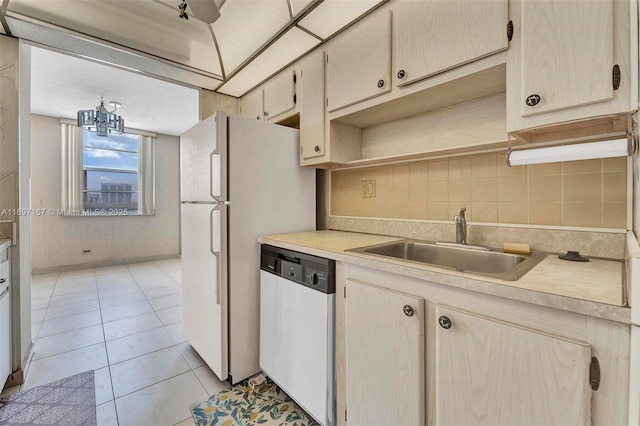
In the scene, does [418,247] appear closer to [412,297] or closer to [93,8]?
[412,297]

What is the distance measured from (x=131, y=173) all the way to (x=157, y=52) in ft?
13.1

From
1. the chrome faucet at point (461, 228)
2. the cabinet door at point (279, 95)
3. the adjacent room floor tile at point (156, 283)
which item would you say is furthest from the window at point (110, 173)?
the chrome faucet at point (461, 228)

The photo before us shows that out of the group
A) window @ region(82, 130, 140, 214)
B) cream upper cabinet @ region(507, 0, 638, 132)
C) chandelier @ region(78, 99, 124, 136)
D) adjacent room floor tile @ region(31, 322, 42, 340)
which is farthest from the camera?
window @ region(82, 130, 140, 214)

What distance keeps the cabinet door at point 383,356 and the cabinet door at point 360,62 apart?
3.58 ft

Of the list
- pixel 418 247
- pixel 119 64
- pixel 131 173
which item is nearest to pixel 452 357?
pixel 418 247

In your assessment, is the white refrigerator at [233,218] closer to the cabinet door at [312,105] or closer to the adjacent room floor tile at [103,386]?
the cabinet door at [312,105]

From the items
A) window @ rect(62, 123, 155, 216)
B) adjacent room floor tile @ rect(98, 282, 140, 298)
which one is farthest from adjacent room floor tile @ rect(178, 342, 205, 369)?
window @ rect(62, 123, 155, 216)

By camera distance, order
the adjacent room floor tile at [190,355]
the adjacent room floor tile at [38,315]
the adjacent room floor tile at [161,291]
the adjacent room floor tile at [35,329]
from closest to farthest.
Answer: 1. the adjacent room floor tile at [190,355]
2. the adjacent room floor tile at [35,329]
3. the adjacent room floor tile at [38,315]
4. the adjacent room floor tile at [161,291]

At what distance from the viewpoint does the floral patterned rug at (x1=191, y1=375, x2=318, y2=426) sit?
4.75 feet

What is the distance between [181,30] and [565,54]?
2069mm

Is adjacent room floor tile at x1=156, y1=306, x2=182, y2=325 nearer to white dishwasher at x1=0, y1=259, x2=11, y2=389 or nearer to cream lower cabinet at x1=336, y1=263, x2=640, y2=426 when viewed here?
white dishwasher at x1=0, y1=259, x2=11, y2=389

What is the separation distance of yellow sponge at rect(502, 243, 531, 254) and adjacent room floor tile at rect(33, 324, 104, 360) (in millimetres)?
3020

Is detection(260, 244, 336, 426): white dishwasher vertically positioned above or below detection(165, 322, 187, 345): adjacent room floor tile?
above

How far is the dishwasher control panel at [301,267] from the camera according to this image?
131 cm
